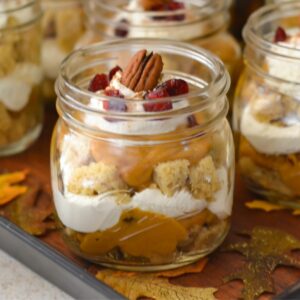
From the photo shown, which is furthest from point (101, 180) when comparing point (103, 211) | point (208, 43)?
point (208, 43)

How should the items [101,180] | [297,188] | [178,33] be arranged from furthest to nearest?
[178,33]
[297,188]
[101,180]

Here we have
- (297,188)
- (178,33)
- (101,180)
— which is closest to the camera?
(101,180)

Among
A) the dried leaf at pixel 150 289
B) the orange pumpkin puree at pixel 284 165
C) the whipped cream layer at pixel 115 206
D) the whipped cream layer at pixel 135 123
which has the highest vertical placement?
the whipped cream layer at pixel 135 123

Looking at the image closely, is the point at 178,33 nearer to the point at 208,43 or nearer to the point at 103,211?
the point at 208,43

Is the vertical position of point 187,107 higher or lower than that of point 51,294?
higher

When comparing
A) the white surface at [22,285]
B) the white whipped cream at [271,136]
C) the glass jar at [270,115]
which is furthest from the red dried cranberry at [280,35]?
the white surface at [22,285]

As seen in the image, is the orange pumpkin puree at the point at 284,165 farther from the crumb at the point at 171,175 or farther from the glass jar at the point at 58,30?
the glass jar at the point at 58,30

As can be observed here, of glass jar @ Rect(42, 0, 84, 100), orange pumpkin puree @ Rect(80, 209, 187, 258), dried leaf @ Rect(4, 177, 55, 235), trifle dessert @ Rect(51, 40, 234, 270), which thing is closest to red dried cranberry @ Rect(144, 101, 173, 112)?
trifle dessert @ Rect(51, 40, 234, 270)
